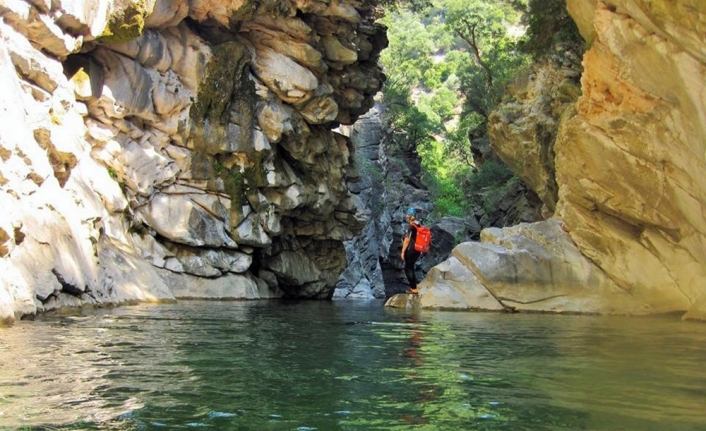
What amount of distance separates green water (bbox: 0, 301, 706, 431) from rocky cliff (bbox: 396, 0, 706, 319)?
15.6ft

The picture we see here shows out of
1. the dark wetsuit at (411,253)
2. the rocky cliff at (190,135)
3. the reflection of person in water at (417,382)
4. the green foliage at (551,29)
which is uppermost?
the green foliage at (551,29)

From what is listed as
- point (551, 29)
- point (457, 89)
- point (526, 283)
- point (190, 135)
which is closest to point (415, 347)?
point (526, 283)

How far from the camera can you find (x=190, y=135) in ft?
77.2

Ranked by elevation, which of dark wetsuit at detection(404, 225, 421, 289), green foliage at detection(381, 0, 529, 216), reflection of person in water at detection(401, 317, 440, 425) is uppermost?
green foliage at detection(381, 0, 529, 216)

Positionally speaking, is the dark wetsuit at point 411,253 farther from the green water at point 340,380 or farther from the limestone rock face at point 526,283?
the green water at point 340,380

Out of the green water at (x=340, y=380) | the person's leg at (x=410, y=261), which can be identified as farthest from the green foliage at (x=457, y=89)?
the green water at (x=340, y=380)

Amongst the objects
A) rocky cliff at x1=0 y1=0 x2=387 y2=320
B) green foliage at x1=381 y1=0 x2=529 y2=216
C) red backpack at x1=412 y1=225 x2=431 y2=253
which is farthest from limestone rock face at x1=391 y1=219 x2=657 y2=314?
green foliage at x1=381 y1=0 x2=529 y2=216

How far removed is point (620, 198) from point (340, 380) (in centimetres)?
1216

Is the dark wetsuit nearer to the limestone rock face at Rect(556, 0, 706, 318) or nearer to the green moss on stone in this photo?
the limestone rock face at Rect(556, 0, 706, 318)

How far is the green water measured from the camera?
3.93 metres

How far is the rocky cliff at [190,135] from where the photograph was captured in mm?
14531

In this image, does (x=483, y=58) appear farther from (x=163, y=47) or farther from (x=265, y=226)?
(x=163, y=47)

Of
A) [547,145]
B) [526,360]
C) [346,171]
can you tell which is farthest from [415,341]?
[346,171]

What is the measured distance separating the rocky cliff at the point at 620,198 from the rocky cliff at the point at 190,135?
28.0 feet
